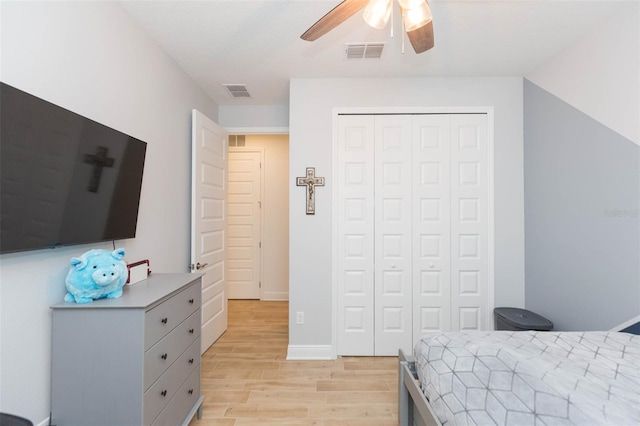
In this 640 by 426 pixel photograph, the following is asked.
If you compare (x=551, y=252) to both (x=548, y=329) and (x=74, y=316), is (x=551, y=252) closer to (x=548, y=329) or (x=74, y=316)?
(x=548, y=329)

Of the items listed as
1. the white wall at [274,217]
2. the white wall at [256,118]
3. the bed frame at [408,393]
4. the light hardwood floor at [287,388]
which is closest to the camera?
the bed frame at [408,393]

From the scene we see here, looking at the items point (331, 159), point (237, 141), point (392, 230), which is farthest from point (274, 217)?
point (392, 230)

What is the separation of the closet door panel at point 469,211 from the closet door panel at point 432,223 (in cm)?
7

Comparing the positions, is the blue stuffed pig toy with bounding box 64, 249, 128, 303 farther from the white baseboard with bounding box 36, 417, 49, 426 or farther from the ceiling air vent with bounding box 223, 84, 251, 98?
the ceiling air vent with bounding box 223, 84, 251, 98

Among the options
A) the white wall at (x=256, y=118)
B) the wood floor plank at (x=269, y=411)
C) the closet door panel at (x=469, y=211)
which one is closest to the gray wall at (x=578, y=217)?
the closet door panel at (x=469, y=211)

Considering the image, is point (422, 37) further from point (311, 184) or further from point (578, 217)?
point (578, 217)

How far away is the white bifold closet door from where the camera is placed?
2.81 meters

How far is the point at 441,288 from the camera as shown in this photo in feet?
9.23

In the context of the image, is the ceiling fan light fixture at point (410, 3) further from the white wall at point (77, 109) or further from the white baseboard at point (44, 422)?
the white baseboard at point (44, 422)

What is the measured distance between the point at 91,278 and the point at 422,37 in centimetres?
212

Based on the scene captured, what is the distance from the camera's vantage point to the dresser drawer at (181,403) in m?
1.48

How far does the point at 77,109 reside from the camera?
1508mm

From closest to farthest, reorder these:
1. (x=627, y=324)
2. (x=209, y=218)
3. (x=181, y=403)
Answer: (x=181, y=403)
(x=627, y=324)
(x=209, y=218)

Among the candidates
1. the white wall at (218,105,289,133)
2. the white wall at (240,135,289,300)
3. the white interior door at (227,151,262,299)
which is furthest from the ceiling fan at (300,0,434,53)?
the white interior door at (227,151,262,299)
